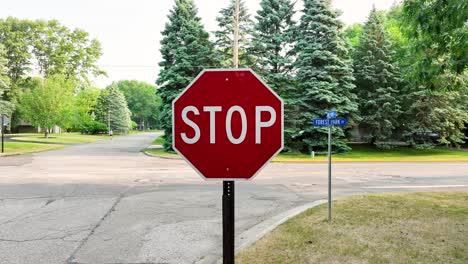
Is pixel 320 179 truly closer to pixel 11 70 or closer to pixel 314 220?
pixel 314 220

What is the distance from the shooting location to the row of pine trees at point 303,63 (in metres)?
23.0

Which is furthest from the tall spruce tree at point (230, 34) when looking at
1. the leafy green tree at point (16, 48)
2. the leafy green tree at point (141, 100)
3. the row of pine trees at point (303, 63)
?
the leafy green tree at point (141, 100)

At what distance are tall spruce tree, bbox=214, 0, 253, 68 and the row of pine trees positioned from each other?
0.23 ft

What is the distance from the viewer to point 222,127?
6.90ft

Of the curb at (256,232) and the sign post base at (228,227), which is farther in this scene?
the curb at (256,232)

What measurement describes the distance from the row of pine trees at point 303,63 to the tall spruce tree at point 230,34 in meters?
0.07

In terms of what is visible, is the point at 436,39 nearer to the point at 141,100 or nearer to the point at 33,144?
the point at 33,144

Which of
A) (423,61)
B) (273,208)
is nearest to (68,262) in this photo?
(273,208)

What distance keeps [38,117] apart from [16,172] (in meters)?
32.9

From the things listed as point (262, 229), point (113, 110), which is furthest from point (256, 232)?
point (113, 110)

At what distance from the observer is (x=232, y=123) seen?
6.91 ft

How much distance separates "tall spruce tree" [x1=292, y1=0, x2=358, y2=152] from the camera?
22656mm

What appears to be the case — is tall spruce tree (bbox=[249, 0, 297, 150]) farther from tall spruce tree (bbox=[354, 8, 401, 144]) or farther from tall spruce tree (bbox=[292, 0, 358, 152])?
tall spruce tree (bbox=[354, 8, 401, 144])

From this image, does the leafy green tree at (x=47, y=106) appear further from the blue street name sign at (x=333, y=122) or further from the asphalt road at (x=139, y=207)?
the blue street name sign at (x=333, y=122)
